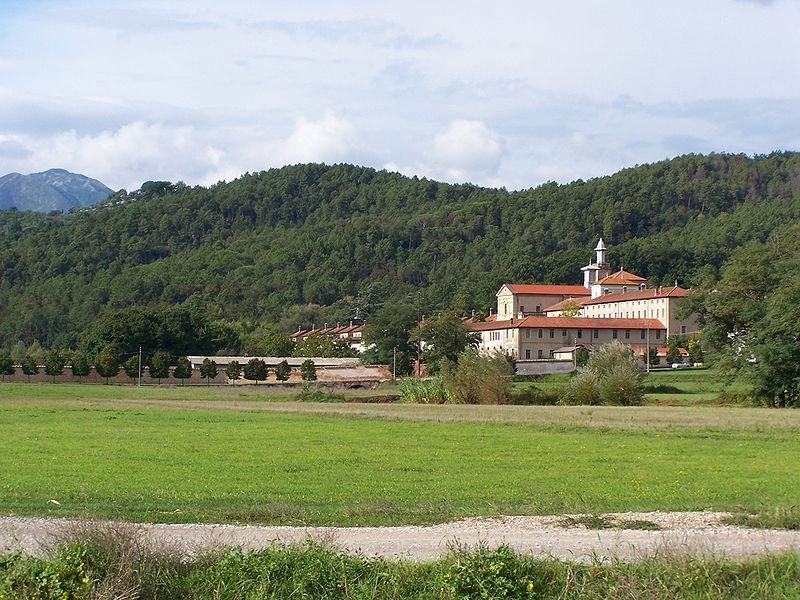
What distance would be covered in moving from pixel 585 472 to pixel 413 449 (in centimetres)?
831

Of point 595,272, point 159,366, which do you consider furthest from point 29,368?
point 595,272

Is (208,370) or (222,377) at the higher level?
(208,370)

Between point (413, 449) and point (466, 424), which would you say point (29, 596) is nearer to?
point (413, 449)

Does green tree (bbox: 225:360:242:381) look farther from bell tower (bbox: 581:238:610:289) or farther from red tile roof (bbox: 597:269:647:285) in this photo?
bell tower (bbox: 581:238:610:289)

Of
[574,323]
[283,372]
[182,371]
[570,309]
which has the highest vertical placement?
[570,309]

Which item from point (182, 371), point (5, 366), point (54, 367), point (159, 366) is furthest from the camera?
point (182, 371)

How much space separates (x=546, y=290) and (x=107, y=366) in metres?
87.4

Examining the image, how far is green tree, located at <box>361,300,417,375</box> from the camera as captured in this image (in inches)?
5005

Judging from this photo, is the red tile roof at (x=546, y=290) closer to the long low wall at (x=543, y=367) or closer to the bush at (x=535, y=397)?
the long low wall at (x=543, y=367)

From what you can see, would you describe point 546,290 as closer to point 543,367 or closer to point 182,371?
point 543,367

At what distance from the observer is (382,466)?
28203 millimetres

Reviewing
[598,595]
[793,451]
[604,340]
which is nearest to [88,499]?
[598,595]

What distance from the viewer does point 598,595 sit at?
524 inches

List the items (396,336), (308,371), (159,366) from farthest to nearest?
(396,336)
(159,366)
(308,371)
